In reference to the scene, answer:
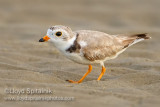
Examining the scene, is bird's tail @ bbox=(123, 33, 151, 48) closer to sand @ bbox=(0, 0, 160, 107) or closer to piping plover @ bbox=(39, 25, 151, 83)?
piping plover @ bbox=(39, 25, 151, 83)

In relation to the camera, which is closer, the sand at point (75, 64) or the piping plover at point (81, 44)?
the sand at point (75, 64)

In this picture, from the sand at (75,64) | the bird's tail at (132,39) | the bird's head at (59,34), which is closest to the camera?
the sand at (75,64)

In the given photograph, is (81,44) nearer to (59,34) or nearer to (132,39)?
(59,34)

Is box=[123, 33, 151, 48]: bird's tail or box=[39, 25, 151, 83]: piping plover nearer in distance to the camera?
box=[39, 25, 151, 83]: piping plover

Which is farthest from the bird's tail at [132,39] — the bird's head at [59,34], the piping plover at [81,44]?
the bird's head at [59,34]

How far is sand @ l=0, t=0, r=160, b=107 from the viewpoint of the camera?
167 inches

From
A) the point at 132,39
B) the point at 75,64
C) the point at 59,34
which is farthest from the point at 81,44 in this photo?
the point at 75,64

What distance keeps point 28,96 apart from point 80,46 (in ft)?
4.68

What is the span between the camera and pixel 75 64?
22.3ft

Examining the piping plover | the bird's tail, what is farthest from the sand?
the bird's tail

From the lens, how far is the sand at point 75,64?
4.25 m

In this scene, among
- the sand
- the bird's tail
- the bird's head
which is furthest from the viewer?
the bird's tail

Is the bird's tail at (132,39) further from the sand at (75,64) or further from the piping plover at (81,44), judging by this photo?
the sand at (75,64)

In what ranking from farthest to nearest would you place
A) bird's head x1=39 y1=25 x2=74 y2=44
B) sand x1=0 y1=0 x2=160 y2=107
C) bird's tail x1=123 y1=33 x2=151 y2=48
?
1. bird's tail x1=123 y1=33 x2=151 y2=48
2. bird's head x1=39 y1=25 x2=74 y2=44
3. sand x1=0 y1=0 x2=160 y2=107
